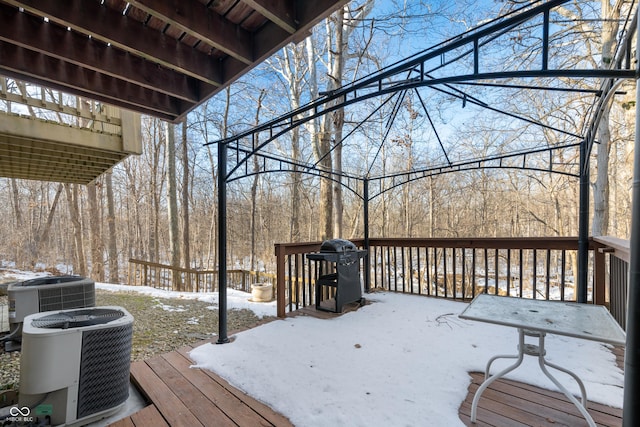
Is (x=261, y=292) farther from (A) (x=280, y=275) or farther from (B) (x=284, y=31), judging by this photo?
(B) (x=284, y=31)

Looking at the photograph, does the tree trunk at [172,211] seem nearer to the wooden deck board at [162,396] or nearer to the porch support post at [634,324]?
the wooden deck board at [162,396]

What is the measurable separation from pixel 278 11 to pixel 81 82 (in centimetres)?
204

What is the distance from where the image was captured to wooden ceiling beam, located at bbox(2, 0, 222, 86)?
1.73 metres

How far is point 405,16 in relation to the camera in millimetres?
6910

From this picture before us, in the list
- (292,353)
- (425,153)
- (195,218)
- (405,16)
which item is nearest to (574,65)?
(405,16)

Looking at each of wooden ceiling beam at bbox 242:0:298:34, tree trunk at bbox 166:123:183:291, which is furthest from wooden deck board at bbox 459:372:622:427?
tree trunk at bbox 166:123:183:291

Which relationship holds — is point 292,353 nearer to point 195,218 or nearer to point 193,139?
point 193,139

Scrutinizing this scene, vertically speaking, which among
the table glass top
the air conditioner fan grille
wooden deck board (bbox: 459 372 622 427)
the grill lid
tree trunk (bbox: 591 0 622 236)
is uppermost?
tree trunk (bbox: 591 0 622 236)

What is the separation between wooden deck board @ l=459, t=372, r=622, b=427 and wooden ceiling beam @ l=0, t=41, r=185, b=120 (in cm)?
363

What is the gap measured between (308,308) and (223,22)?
340 cm

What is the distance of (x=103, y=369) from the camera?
192 centimetres

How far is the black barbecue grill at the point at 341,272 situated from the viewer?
3.71m

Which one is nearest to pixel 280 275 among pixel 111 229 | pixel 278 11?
pixel 278 11

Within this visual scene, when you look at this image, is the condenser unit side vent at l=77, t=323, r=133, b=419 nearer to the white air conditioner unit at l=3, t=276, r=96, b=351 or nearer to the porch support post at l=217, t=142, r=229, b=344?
the porch support post at l=217, t=142, r=229, b=344
